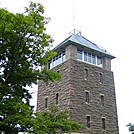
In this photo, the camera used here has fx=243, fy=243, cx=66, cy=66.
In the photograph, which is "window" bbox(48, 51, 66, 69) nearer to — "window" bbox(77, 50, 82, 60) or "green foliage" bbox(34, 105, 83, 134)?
"window" bbox(77, 50, 82, 60)

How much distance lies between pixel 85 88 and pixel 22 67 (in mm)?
14144

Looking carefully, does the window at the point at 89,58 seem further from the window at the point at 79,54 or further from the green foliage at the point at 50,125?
the green foliage at the point at 50,125

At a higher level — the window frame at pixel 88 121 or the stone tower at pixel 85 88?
the stone tower at pixel 85 88

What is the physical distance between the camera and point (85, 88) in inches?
1011

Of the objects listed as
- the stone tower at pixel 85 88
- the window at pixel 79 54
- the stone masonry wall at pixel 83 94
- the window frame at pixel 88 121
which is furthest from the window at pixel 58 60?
the window frame at pixel 88 121

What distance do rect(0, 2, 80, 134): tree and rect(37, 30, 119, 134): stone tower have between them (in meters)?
11.3

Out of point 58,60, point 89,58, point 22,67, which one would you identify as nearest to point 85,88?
point 89,58

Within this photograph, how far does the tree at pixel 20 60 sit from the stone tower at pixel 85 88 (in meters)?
11.7

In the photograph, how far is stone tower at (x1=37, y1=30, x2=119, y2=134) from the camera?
2444 centimetres

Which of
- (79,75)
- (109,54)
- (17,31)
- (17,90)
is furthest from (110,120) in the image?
(17,31)

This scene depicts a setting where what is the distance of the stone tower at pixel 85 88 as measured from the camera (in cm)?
2444

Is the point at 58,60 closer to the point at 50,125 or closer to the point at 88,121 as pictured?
the point at 88,121

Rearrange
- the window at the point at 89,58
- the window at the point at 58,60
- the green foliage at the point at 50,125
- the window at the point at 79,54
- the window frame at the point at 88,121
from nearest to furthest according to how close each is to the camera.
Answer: the green foliage at the point at 50,125 → the window frame at the point at 88,121 → the window at the point at 79,54 → the window at the point at 89,58 → the window at the point at 58,60

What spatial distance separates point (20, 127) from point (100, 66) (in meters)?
18.7
